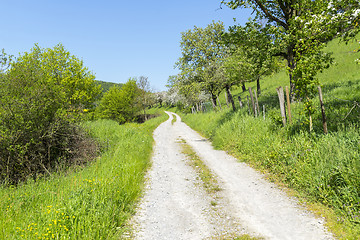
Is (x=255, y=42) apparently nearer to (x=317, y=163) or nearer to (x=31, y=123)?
(x=317, y=163)

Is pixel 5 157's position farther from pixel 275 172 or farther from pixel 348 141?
pixel 348 141

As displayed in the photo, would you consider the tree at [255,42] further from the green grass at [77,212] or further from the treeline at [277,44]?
the green grass at [77,212]

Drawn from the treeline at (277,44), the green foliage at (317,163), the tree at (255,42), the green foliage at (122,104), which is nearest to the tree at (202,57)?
the treeline at (277,44)

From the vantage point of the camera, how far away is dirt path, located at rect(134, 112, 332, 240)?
4.18 meters

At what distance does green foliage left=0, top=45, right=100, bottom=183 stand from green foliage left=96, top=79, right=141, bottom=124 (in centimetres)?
3996

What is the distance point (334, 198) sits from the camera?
4.83m

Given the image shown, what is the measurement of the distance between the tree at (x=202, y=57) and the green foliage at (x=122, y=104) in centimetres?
3146

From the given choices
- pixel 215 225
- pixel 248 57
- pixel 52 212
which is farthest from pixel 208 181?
pixel 248 57

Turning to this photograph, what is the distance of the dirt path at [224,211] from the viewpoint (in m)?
4.18

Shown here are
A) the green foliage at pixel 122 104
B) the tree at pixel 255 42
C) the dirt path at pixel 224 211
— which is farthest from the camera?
the green foliage at pixel 122 104

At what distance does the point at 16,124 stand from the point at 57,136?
235 cm

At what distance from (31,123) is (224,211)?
8.79m

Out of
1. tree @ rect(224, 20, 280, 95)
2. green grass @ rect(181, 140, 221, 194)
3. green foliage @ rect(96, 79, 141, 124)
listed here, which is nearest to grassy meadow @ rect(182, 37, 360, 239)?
green grass @ rect(181, 140, 221, 194)

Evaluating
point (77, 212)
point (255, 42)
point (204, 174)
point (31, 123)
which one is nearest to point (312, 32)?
point (255, 42)
